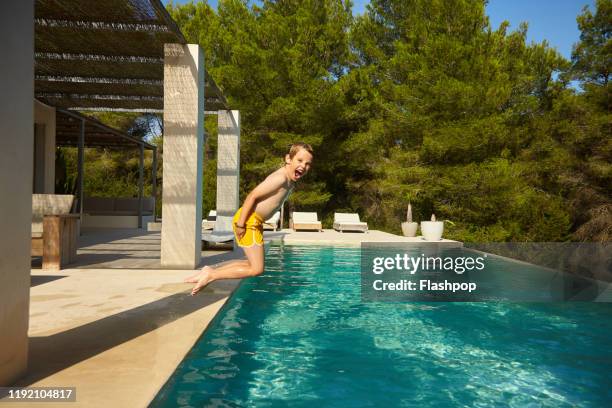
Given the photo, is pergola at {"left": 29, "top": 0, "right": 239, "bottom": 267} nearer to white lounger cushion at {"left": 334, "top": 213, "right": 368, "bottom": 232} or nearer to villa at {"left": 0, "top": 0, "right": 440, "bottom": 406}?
villa at {"left": 0, "top": 0, "right": 440, "bottom": 406}

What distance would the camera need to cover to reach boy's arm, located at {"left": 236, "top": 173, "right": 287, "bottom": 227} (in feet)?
12.8

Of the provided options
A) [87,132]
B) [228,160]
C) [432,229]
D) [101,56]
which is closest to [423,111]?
[432,229]

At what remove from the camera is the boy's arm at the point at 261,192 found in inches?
153

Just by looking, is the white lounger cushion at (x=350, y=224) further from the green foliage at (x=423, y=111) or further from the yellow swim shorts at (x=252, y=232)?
the yellow swim shorts at (x=252, y=232)

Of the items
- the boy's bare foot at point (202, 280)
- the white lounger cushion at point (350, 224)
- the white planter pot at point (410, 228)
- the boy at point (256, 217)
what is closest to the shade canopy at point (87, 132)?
the white lounger cushion at point (350, 224)

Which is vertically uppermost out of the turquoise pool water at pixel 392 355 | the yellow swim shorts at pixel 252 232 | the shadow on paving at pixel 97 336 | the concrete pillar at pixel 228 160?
the concrete pillar at pixel 228 160

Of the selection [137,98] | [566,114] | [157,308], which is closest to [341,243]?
[137,98]

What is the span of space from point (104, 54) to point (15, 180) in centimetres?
640

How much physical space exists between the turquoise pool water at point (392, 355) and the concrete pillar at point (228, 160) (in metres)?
6.93

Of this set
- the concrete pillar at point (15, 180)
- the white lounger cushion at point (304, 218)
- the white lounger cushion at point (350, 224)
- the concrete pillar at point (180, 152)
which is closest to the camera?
the concrete pillar at point (15, 180)

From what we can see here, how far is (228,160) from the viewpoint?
515 inches

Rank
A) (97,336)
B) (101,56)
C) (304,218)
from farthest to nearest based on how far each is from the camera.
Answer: (304,218), (101,56), (97,336)

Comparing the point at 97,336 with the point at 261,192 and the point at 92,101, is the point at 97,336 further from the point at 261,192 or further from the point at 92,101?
the point at 92,101

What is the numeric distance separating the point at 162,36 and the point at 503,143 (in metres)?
15.1
